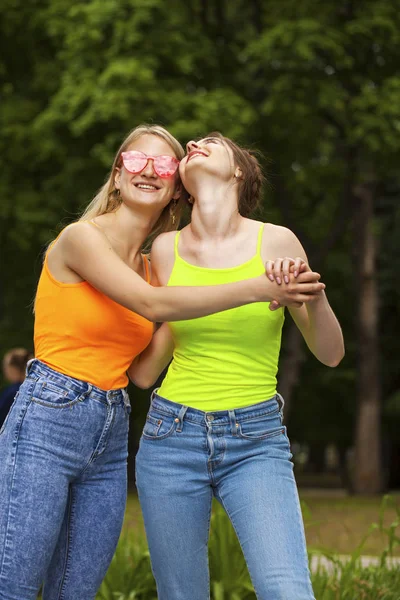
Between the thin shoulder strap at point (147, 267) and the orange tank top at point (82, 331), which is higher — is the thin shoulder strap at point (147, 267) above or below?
above

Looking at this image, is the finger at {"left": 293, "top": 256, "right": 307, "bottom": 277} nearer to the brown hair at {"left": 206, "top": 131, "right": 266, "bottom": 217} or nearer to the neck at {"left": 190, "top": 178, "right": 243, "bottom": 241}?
the neck at {"left": 190, "top": 178, "right": 243, "bottom": 241}

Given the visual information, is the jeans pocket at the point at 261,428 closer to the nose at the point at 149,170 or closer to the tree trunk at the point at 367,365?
the nose at the point at 149,170

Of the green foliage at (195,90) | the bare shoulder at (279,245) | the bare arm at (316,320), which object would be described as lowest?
the bare arm at (316,320)

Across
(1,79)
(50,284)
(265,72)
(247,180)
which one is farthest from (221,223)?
(1,79)

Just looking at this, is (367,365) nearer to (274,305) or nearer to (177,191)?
(177,191)

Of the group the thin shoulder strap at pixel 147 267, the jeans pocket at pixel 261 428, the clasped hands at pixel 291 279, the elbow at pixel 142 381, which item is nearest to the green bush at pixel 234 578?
the elbow at pixel 142 381

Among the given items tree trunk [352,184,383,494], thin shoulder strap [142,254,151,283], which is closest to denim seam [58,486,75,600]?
thin shoulder strap [142,254,151,283]

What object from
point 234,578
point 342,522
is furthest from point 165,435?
point 342,522

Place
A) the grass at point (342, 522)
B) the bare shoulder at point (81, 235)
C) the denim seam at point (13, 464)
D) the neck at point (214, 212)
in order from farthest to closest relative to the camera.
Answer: the grass at point (342, 522)
the neck at point (214, 212)
the bare shoulder at point (81, 235)
the denim seam at point (13, 464)

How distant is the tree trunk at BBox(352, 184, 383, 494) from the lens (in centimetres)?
1931

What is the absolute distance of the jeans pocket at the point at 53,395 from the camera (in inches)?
121

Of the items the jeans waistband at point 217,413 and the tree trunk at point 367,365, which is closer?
the jeans waistband at point 217,413

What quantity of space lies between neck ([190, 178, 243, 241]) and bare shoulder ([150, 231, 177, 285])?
0.09 meters

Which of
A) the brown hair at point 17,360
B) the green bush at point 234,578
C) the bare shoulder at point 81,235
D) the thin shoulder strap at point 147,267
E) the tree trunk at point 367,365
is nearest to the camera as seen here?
the bare shoulder at point 81,235
